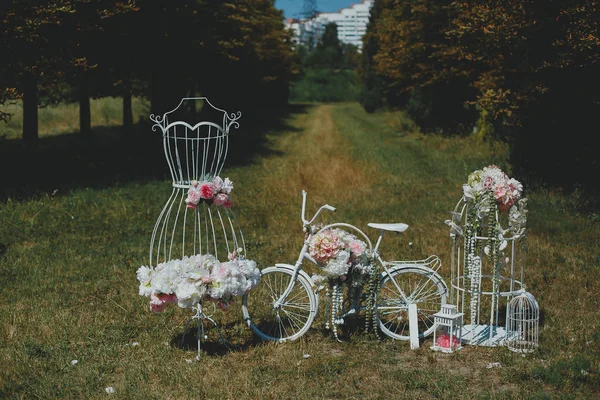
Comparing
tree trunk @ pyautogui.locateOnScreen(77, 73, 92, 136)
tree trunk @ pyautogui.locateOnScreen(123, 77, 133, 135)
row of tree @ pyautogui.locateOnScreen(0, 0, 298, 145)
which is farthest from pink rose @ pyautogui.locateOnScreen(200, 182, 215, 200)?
tree trunk @ pyautogui.locateOnScreen(123, 77, 133, 135)

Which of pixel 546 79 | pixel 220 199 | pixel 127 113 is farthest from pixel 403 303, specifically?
pixel 127 113

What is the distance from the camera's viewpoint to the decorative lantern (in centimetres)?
580

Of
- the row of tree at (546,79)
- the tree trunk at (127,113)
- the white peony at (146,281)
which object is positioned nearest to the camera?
the white peony at (146,281)

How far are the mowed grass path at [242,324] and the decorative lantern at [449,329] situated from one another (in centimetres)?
13

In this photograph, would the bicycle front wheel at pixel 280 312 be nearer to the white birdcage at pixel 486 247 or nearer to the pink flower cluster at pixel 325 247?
the pink flower cluster at pixel 325 247

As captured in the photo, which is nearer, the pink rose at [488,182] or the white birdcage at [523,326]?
the white birdcage at [523,326]

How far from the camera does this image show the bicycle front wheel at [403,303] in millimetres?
6066

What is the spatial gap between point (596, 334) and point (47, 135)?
911 inches

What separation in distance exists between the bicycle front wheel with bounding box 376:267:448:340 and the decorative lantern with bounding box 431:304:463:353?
0.52 ft

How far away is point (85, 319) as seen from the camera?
6.60 metres

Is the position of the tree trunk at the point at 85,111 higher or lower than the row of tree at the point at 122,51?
lower

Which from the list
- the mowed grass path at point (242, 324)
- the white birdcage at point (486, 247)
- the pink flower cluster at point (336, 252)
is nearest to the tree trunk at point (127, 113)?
the mowed grass path at point (242, 324)

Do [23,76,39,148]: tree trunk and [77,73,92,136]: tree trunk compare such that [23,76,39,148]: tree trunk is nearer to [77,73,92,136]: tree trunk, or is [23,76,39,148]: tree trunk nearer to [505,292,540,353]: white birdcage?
[77,73,92,136]: tree trunk

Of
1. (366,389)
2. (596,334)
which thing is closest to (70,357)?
(366,389)
